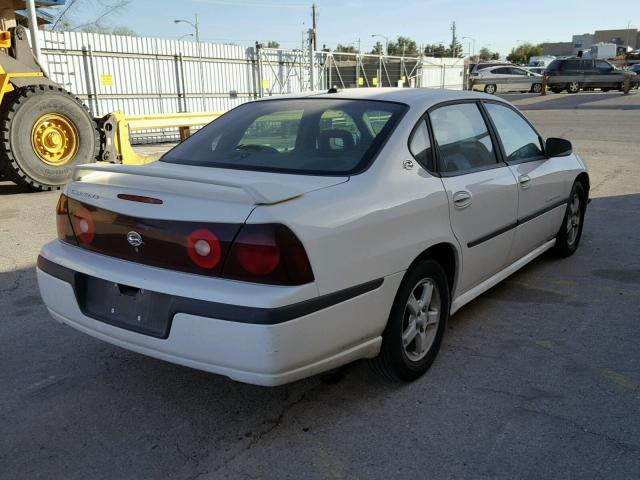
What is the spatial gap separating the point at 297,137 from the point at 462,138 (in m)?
1.04

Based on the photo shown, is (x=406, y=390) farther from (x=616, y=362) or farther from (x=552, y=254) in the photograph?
(x=552, y=254)

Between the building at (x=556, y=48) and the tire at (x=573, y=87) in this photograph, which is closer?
the tire at (x=573, y=87)

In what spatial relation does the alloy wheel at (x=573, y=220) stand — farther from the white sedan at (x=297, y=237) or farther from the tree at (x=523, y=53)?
the tree at (x=523, y=53)

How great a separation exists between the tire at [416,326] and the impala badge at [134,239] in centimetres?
123

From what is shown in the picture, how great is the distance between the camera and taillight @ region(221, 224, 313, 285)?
2.31 meters

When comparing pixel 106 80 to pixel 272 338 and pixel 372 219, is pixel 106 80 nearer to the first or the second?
pixel 372 219

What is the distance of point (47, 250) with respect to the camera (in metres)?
3.03

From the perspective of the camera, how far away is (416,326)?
10.2 ft

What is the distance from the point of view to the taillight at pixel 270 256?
231cm

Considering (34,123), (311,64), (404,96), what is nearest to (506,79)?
(311,64)

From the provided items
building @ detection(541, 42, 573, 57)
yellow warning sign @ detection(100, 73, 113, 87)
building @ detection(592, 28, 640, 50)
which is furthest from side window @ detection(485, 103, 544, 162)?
building @ detection(592, 28, 640, 50)

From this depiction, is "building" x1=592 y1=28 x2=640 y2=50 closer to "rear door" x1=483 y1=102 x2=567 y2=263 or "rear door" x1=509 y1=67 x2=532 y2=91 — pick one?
"rear door" x1=509 y1=67 x2=532 y2=91

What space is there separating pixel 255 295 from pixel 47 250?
139cm

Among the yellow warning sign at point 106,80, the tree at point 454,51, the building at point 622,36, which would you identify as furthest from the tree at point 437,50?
the yellow warning sign at point 106,80
